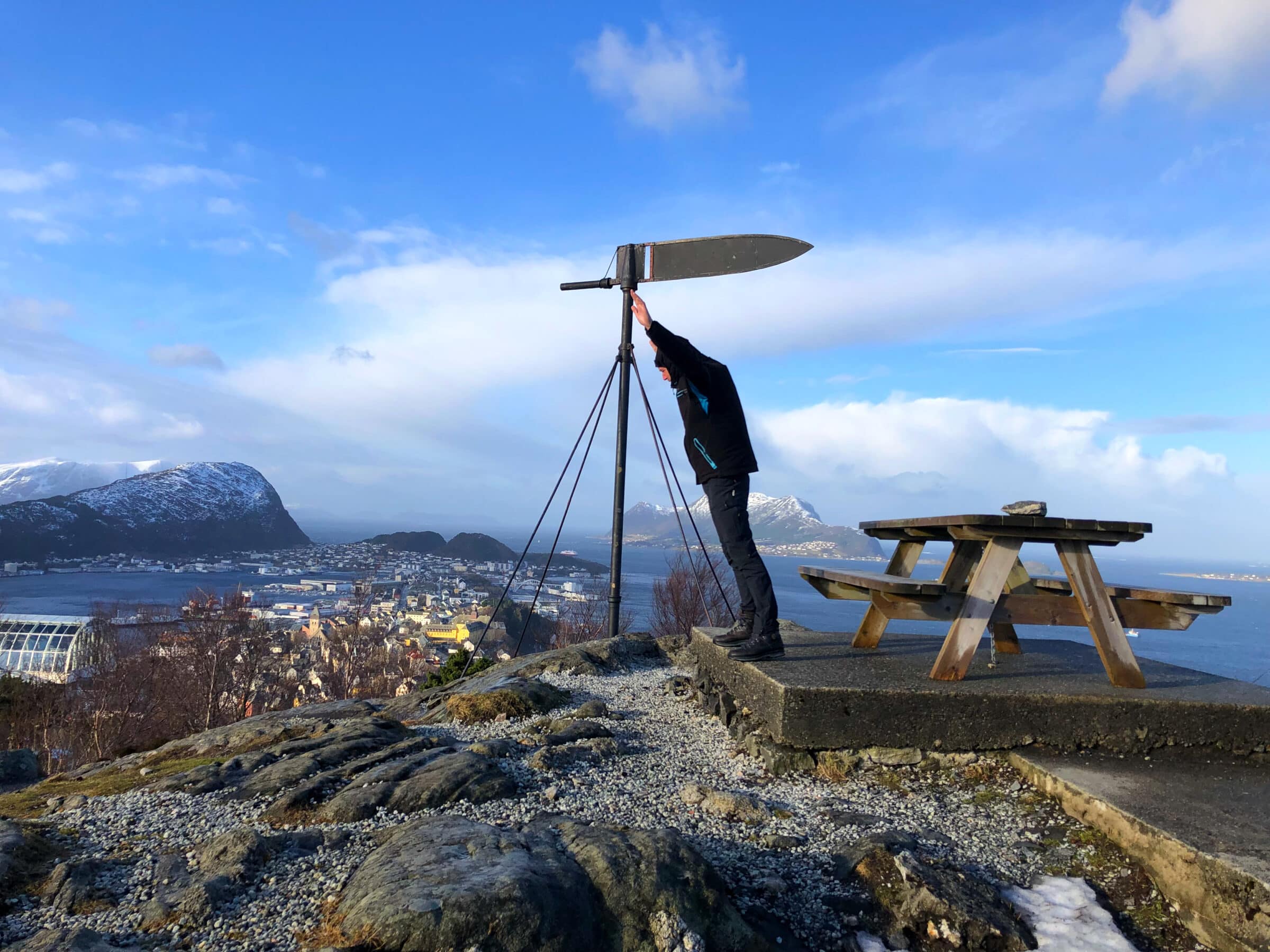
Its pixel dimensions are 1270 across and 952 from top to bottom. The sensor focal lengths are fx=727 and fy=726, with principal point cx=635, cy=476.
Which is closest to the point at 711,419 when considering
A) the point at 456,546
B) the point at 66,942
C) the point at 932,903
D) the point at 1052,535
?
the point at 1052,535

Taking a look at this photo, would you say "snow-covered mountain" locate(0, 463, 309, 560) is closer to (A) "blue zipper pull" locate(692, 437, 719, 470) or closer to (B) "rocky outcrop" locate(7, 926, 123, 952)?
(A) "blue zipper pull" locate(692, 437, 719, 470)

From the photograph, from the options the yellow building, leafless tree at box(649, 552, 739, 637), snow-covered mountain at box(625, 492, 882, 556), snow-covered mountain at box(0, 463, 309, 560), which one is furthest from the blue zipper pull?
snow-covered mountain at box(0, 463, 309, 560)

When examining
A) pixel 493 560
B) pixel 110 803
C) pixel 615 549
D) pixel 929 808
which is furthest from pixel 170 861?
pixel 493 560

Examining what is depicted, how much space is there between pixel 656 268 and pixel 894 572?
14.4ft

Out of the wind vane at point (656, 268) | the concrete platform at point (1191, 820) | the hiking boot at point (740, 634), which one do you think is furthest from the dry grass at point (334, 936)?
the wind vane at point (656, 268)

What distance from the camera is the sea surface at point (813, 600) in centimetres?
2594

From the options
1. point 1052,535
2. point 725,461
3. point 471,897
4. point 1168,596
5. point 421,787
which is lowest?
point 421,787

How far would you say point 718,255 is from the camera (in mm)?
8031

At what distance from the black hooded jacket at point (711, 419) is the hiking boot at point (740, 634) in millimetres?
1122

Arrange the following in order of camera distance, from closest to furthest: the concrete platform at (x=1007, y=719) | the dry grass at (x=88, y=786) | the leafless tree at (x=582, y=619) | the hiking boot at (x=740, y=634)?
the dry grass at (x=88, y=786), the concrete platform at (x=1007, y=719), the hiking boot at (x=740, y=634), the leafless tree at (x=582, y=619)

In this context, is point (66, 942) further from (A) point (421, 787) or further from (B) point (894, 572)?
(B) point (894, 572)

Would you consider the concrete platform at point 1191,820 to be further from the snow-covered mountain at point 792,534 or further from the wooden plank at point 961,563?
the snow-covered mountain at point 792,534

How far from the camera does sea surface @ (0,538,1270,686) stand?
25938 mm

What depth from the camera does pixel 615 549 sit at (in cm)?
839
